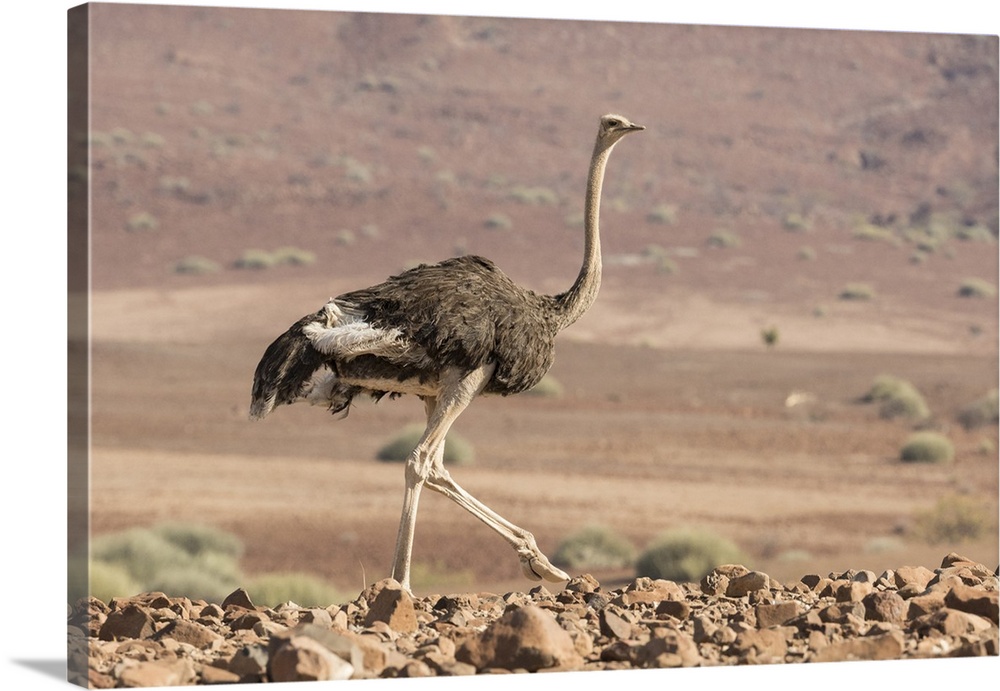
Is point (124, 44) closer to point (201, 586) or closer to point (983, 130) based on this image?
point (983, 130)

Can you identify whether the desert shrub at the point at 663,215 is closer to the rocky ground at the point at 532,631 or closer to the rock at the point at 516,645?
the rocky ground at the point at 532,631

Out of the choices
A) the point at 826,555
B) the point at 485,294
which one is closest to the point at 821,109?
the point at 826,555


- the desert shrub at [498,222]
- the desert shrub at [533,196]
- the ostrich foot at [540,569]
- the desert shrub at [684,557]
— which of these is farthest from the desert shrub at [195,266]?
the ostrich foot at [540,569]

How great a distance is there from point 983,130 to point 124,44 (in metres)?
30.9

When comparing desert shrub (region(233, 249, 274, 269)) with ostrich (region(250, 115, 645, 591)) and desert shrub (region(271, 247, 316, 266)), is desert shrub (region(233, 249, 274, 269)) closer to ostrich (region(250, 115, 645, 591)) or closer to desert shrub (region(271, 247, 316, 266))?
desert shrub (region(271, 247, 316, 266))

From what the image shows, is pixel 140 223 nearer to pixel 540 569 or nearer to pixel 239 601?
pixel 239 601

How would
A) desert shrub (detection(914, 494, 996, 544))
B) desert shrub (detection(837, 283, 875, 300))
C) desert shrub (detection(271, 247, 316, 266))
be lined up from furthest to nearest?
desert shrub (detection(837, 283, 875, 300))
desert shrub (detection(271, 247, 316, 266))
desert shrub (detection(914, 494, 996, 544))

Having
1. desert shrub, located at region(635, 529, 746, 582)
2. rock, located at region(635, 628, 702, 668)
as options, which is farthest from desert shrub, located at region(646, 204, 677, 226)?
rock, located at region(635, 628, 702, 668)

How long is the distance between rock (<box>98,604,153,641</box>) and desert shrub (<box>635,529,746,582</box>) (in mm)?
19502

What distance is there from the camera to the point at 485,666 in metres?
8.80

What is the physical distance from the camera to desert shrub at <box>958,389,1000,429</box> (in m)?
43.0

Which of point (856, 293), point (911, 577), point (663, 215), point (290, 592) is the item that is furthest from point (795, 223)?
point (911, 577)

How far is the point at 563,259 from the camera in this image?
165ft

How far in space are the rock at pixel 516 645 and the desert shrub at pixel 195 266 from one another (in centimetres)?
4170
